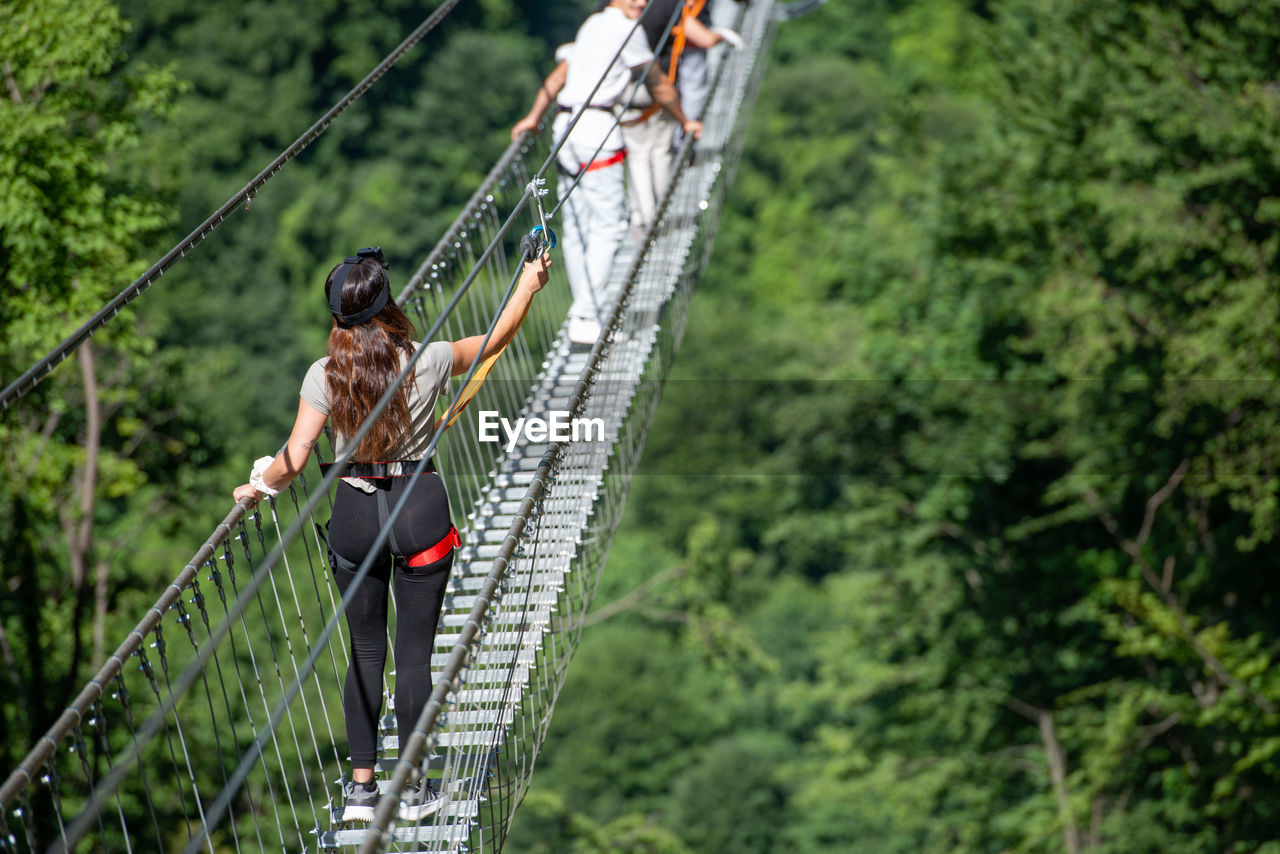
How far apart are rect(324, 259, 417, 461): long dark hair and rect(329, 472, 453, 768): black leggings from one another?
139 mm

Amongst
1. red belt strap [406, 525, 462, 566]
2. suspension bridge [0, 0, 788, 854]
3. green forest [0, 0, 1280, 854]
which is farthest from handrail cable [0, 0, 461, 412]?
green forest [0, 0, 1280, 854]

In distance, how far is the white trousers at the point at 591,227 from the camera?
6.03m

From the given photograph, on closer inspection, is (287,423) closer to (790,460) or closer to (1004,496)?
(790,460)

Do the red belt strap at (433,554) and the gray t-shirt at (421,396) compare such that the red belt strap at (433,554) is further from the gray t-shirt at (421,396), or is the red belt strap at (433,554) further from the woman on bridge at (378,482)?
the gray t-shirt at (421,396)

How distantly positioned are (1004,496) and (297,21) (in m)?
29.4

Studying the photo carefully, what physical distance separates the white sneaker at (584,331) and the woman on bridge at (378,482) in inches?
93.1

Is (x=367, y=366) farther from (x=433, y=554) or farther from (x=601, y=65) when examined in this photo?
(x=601, y=65)

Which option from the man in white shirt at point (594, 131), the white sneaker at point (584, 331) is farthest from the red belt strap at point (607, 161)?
the white sneaker at point (584, 331)

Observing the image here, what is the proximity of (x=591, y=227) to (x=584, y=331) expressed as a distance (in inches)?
19.3

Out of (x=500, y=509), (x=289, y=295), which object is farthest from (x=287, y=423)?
(x=500, y=509)

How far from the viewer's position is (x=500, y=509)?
5.17 m

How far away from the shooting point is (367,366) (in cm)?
322

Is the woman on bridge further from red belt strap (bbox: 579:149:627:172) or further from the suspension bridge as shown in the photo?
red belt strap (bbox: 579:149:627:172)

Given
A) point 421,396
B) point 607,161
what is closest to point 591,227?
point 607,161
